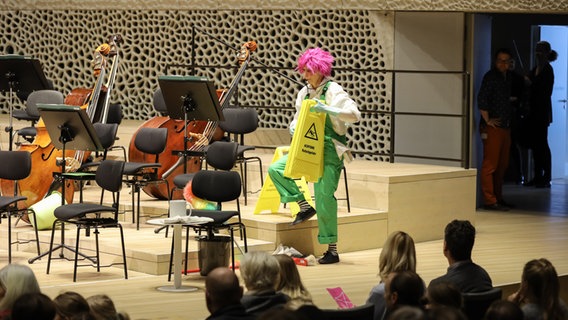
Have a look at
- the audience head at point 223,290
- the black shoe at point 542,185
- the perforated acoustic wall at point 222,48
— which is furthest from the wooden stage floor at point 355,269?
the audience head at point 223,290

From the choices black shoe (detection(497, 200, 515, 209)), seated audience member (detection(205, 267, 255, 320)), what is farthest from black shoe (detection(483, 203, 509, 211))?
seated audience member (detection(205, 267, 255, 320))

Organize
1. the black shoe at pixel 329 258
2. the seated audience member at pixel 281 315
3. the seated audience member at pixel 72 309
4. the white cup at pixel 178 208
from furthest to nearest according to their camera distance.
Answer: the black shoe at pixel 329 258, the white cup at pixel 178 208, the seated audience member at pixel 72 309, the seated audience member at pixel 281 315

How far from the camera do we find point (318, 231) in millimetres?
9594

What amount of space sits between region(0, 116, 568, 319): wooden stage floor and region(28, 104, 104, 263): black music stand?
56cm

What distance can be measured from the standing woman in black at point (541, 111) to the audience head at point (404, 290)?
7766 millimetres

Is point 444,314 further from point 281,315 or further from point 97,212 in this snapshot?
point 97,212

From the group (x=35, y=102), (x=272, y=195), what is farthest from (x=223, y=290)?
(x=35, y=102)

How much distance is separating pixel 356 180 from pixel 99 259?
2.47 meters

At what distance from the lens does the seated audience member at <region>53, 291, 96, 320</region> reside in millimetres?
4988

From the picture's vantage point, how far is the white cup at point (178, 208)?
8.17 m

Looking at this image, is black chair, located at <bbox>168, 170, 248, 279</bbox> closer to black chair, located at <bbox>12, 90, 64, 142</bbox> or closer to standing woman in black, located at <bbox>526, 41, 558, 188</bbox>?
black chair, located at <bbox>12, 90, 64, 142</bbox>

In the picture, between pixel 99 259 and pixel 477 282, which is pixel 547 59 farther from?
pixel 477 282

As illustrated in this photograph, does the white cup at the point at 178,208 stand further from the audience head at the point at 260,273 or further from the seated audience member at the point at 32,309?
the seated audience member at the point at 32,309

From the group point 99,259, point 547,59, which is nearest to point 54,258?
point 99,259
